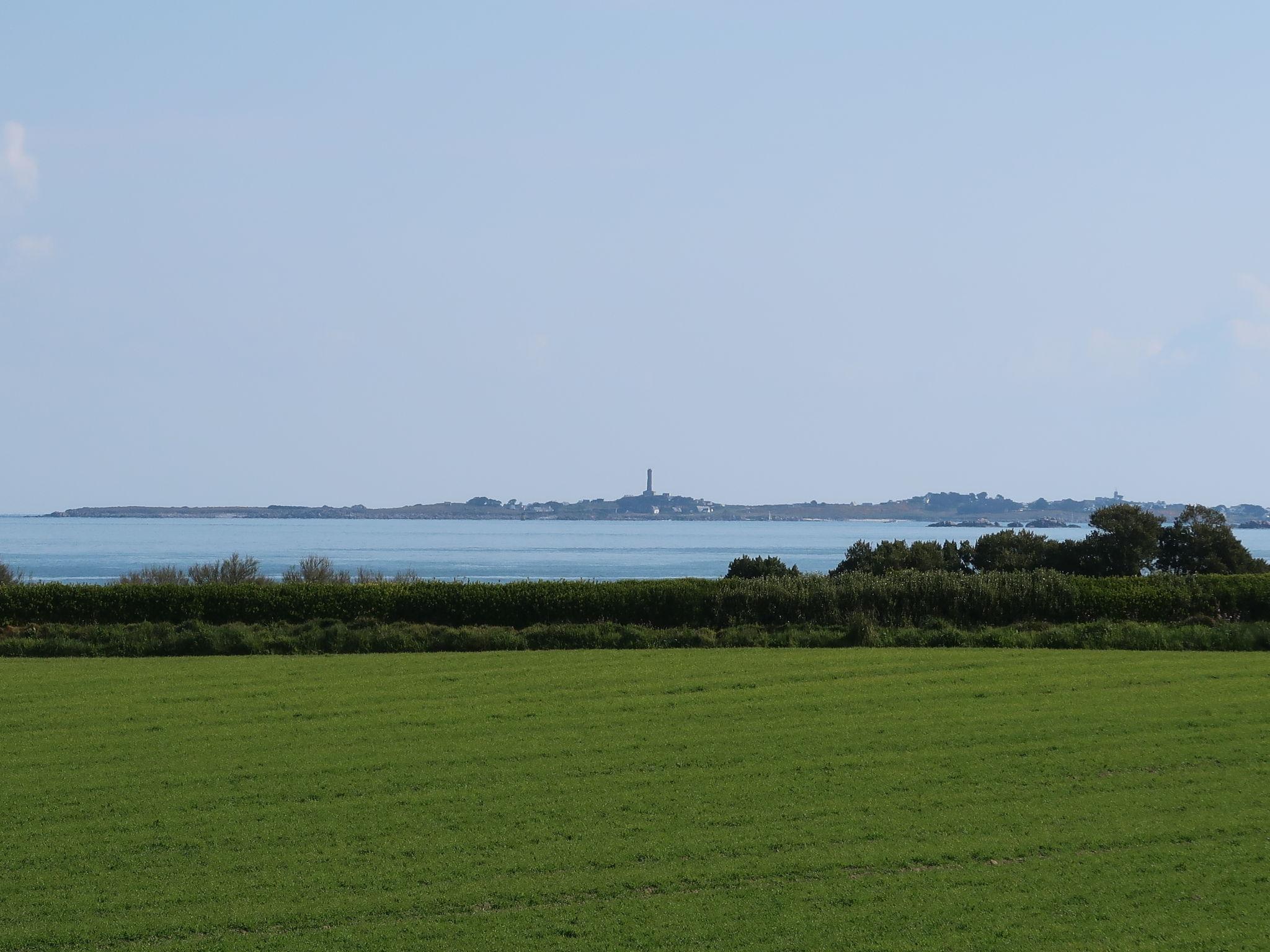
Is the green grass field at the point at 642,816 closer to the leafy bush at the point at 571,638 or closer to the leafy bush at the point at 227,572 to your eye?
the leafy bush at the point at 571,638

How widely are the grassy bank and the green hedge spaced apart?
162 cm

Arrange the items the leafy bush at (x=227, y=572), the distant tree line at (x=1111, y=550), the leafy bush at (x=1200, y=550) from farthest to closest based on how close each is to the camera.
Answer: the leafy bush at (x=227, y=572) → the leafy bush at (x=1200, y=550) → the distant tree line at (x=1111, y=550)

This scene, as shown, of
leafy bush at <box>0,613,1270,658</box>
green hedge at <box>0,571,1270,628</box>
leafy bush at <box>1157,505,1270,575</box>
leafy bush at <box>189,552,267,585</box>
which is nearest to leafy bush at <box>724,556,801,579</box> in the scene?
green hedge at <box>0,571,1270,628</box>

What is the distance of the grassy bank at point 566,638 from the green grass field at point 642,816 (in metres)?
6.08

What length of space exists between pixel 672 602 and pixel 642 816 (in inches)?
697

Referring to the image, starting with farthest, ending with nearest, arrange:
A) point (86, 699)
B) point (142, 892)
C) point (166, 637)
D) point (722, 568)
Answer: point (722, 568), point (166, 637), point (86, 699), point (142, 892)

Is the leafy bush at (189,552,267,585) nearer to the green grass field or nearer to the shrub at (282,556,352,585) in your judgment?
the shrub at (282,556,352,585)

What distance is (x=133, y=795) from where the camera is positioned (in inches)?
426

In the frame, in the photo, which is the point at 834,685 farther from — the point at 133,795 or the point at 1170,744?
the point at 133,795

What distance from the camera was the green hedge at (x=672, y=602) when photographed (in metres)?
27.3

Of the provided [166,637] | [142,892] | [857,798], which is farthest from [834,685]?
[166,637]

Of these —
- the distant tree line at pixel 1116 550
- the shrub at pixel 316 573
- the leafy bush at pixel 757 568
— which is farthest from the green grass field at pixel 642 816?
the shrub at pixel 316 573

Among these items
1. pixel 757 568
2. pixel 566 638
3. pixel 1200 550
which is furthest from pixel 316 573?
pixel 1200 550

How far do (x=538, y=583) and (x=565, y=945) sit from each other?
21.3m
